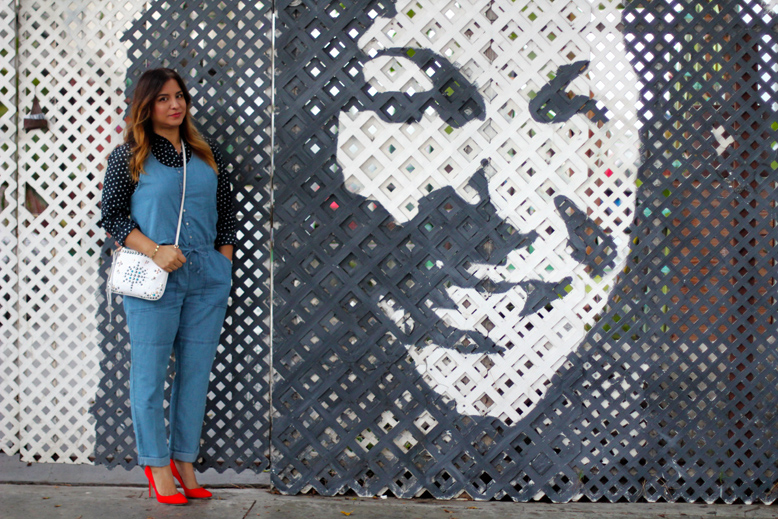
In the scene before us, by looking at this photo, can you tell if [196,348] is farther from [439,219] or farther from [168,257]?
[439,219]

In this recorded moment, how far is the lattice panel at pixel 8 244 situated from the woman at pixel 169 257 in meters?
0.90

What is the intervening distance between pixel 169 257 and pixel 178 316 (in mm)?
331

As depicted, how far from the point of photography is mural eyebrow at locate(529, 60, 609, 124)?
3281 mm

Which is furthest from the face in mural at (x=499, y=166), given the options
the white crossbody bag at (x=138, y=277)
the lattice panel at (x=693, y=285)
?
the white crossbody bag at (x=138, y=277)

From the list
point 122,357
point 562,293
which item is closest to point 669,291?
point 562,293

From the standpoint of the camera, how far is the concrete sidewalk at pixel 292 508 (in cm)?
311

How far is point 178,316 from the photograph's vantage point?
3.10m

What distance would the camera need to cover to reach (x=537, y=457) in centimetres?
334

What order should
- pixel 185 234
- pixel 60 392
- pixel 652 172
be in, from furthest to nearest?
pixel 60 392
pixel 652 172
pixel 185 234

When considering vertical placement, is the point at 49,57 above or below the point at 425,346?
above

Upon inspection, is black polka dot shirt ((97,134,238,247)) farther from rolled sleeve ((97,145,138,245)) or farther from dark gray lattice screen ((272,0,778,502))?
dark gray lattice screen ((272,0,778,502))

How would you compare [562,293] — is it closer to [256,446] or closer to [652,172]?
[652,172]

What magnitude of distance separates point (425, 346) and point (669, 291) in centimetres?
138

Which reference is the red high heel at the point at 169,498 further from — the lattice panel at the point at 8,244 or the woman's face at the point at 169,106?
the woman's face at the point at 169,106
